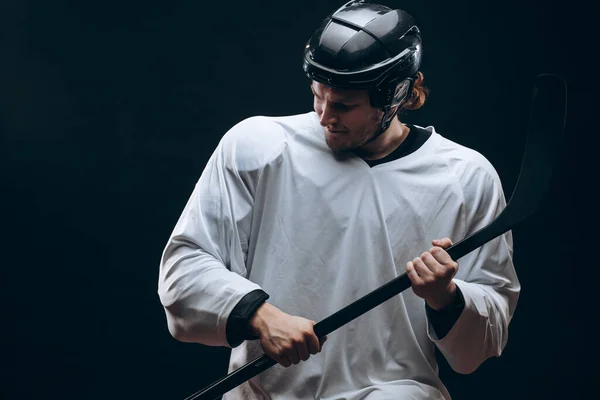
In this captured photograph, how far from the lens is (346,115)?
8.34 ft

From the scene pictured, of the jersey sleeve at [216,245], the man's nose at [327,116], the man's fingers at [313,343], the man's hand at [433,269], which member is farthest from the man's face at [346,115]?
the man's fingers at [313,343]

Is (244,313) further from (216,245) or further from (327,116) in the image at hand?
(327,116)

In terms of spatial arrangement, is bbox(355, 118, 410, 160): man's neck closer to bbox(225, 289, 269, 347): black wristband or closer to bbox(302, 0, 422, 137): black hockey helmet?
bbox(302, 0, 422, 137): black hockey helmet

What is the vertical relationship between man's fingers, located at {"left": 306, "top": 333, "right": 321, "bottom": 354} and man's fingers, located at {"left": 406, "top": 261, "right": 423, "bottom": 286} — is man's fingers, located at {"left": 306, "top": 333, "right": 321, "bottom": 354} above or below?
below

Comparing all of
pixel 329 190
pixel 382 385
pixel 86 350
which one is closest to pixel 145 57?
pixel 86 350

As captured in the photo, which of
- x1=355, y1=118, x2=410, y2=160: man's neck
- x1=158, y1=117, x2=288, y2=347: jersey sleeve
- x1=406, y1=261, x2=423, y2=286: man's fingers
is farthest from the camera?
x1=355, y1=118, x2=410, y2=160: man's neck

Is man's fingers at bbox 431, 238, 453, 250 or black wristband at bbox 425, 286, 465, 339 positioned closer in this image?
man's fingers at bbox 431, 238, 453, 250

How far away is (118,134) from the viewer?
11.0 ft

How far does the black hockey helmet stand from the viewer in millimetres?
2502

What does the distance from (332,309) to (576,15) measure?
1.15 m

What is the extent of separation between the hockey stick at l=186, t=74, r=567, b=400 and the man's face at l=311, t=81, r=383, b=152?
11.4 inches

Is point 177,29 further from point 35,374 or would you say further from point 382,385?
point 382,385

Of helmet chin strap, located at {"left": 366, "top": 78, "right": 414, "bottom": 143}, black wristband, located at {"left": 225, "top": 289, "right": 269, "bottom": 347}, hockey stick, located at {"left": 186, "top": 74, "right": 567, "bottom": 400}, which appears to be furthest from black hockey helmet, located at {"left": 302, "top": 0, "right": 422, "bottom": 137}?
black wristband, located at {"left": 225, "top": 289, "right": 269, "bottom": 347}

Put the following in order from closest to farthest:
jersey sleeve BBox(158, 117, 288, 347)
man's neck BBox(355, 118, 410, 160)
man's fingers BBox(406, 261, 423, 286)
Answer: man's fingers BBox(406, 261, 423, 286)
jersey sleeve BBox(158, 117, 288, 347)
man's neck BBox(355, 118, 410, 160)
